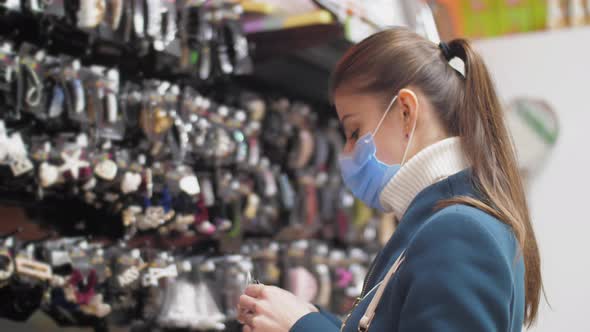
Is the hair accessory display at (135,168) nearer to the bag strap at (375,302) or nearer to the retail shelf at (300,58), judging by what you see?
the retail shelf at (300,58)

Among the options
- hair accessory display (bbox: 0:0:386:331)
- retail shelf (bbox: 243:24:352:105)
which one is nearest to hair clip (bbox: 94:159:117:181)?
hair accessory display (bbox: 0:0:386:331)

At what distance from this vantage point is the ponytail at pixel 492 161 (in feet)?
3.68

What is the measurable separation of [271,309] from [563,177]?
290 cm

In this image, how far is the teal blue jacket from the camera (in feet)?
3.17

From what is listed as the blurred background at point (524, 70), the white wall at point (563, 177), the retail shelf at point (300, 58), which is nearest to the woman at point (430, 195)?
the blurred background at point (524, 70)

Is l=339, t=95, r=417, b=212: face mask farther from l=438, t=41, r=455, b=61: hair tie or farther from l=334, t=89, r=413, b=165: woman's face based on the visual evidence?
l=438, t=41, r=455, b=61: hair tie

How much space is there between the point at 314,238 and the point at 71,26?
163 centimetres

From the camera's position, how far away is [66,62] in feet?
5.98

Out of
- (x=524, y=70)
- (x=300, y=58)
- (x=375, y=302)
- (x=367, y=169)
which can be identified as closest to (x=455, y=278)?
(x=375, y=302)

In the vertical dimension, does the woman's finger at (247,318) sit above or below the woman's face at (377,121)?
below

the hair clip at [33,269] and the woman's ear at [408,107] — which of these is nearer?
the woman's ear at [408,107]

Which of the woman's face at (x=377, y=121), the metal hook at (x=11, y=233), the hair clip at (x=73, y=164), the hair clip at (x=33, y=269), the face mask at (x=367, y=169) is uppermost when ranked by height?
the woman's face at (x=377, y=121)

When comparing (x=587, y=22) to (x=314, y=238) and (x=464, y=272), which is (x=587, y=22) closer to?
(x=314, y=238)

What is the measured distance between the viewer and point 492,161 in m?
1.18
